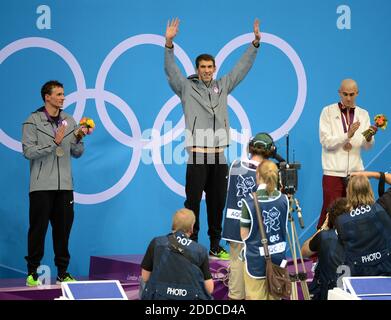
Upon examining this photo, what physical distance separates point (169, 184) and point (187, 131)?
4.74ft

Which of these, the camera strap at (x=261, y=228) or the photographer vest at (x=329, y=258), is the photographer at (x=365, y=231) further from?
the camera strap at (x=261, y=228)

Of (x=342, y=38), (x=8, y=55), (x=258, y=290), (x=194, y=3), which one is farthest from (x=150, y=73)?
(x=258, y=290)

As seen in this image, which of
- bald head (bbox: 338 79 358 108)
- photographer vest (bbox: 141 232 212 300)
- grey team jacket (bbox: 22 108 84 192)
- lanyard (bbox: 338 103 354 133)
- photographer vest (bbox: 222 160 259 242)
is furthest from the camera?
lanyard (bbox: 338 103 354 133)

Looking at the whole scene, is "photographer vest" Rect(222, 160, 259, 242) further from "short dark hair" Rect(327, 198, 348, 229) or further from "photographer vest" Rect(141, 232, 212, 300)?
"photographer vest" Rect(141, 232, 212, 300)

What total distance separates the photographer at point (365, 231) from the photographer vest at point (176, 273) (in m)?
1.23

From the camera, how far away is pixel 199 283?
6266mm

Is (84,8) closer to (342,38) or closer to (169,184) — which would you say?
(169,184)

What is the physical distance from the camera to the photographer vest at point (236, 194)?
7.41 metres

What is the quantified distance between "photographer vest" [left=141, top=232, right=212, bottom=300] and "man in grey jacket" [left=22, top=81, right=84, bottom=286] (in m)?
2.06

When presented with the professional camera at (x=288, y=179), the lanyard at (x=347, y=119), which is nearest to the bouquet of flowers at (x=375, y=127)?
the lanyard at (x=347, y=119)

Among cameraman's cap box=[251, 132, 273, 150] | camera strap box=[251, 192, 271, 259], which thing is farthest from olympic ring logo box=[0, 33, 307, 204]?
camera strap box=[251, 192, 271, 259]

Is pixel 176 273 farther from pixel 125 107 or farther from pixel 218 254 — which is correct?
pixel 125 107

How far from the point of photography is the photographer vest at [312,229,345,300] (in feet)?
22.8

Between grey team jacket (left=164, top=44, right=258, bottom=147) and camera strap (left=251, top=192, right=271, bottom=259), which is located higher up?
grey team jacket (left=164, top=44, right=258, bottom=147)
